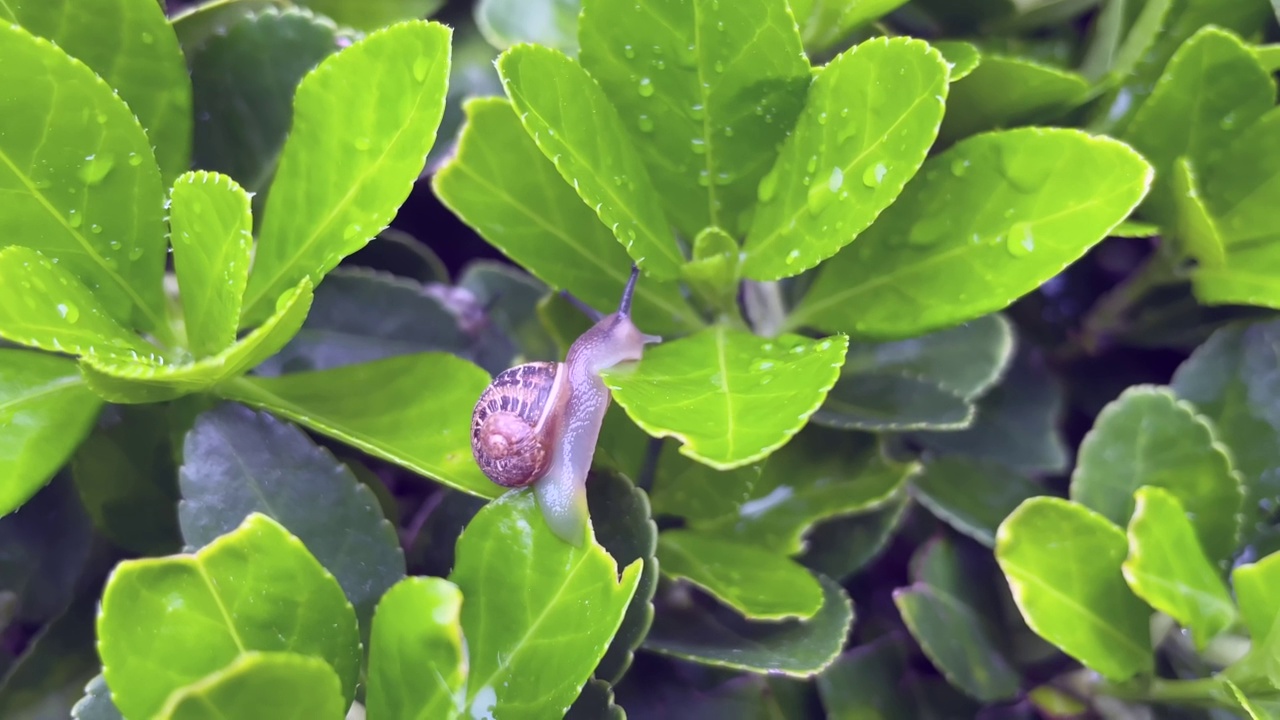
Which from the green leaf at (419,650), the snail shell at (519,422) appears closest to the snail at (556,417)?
the snail shell at (519,422)

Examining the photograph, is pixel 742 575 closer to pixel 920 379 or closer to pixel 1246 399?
pixel 920 379

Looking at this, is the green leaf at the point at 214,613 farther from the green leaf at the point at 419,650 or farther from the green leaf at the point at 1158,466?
the green leaf at the point at 1158,466

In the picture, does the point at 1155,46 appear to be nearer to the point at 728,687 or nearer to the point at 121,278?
the point at 728,687

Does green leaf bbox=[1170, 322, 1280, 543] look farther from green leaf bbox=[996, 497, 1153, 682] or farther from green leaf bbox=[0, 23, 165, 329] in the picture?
green leaf bbox=[0, 23, 165, 329]

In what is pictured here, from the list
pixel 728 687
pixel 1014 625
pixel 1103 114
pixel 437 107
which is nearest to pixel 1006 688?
pixel 1014 625

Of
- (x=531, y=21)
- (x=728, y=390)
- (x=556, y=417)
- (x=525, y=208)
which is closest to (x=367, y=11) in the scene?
(x=531, y=21)

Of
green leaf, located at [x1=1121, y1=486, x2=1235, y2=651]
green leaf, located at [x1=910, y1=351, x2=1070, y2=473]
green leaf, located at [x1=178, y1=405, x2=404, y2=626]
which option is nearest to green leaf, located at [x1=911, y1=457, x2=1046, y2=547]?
green leaf, located at [x1=910, y1=351, x2=1070, y2=473]
